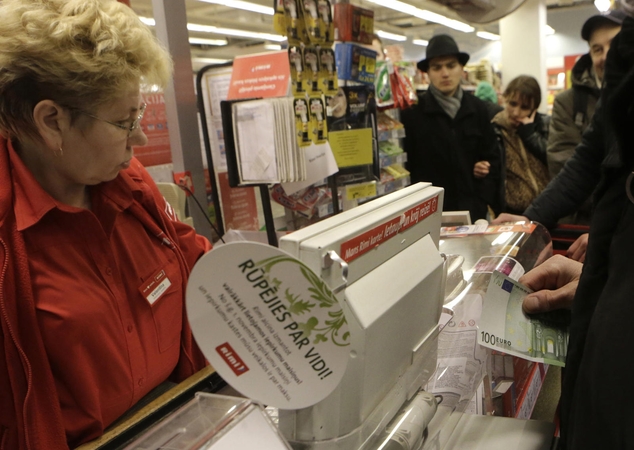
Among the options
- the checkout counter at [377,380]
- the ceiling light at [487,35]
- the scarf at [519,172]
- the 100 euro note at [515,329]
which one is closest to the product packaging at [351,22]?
the scarf at [519,172]

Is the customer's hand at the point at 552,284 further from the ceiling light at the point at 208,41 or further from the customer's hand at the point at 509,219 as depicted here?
the ceiling light at the point at 208,41

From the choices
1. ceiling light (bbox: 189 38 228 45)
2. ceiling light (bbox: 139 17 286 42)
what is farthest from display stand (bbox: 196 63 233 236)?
ceiling light (bbox: 189 38 228 45)

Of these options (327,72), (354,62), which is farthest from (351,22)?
(327,72)

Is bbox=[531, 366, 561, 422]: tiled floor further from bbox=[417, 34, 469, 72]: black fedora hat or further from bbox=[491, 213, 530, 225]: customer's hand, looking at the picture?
bbox=[417, 34, 469, 72]: black fedora hat

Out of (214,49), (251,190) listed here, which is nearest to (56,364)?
(251,190)

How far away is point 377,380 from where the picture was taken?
79 cm

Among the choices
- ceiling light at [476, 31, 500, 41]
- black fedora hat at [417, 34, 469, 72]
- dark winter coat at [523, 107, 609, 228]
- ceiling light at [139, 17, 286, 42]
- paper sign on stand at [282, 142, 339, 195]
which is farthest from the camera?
ceiling light at [476, 31, 500, 41]

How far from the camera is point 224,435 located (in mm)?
713

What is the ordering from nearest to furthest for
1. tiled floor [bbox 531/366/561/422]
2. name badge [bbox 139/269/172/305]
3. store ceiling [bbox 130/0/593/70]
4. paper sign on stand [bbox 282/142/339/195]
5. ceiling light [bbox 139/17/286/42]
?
tiled floor [bbox 531/366/561/422] → name badge [bbox 139/269/172/305] → paper sign on stand [bbox 282/142/339/195] → store ceiling [bbox 130/0/593/70] → ceiling light [bbox 139/17/286/42]

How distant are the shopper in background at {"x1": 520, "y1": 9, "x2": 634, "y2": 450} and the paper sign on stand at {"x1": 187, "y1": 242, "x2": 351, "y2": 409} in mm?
419

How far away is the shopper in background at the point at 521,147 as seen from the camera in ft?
13.0

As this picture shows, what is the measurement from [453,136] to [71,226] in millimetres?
2842

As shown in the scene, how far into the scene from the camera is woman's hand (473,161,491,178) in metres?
3.69

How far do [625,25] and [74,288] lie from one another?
4.14 ft
